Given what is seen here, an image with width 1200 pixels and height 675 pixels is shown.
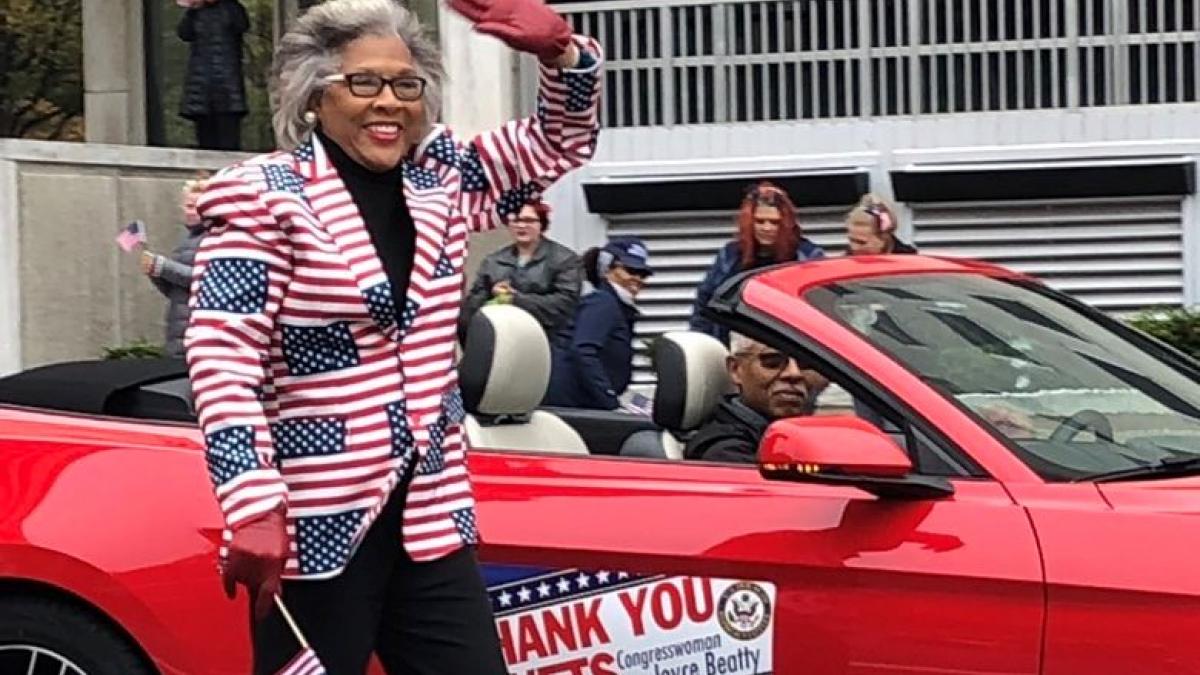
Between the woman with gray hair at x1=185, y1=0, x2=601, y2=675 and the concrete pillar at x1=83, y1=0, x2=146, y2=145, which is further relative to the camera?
the concrete pillar at x1=83, y1=0, x2=146, y2=145

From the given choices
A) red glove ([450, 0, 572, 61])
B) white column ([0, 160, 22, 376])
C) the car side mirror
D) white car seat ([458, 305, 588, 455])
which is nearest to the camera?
red glove ([450, 0, 572, 61])

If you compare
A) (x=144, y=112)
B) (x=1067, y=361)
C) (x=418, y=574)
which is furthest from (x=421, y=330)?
(x=144, y=112)

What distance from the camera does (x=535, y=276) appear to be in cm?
928

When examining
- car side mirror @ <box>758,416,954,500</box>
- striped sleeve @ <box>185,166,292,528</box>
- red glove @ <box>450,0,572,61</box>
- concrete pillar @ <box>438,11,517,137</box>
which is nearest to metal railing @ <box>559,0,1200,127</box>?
concrete pillar @ <box>438,11,517,137</box>

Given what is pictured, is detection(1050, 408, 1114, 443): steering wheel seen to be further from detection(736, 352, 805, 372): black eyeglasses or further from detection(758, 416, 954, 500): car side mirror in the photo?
detection(736, 352, 805, 372): black eyeglasses

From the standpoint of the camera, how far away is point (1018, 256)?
1236 centimetres

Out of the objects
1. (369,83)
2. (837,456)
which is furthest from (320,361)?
(837,456)

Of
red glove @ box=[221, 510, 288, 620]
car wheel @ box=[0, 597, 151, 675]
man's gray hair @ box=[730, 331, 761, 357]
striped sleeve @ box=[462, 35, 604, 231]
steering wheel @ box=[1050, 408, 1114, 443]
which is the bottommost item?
car wheel @ box=[0, 597, 151, 675]

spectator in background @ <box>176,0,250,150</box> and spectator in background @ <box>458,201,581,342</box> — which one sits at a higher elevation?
spectator in background @ <box>176,0,250,150</box>

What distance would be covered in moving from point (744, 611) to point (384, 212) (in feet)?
3.75

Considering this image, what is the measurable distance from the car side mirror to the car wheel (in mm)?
1469

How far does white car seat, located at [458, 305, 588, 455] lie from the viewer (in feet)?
15.7

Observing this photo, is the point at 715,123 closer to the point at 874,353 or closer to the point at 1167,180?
the point at 1167,180

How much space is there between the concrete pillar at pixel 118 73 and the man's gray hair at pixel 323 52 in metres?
12.7
